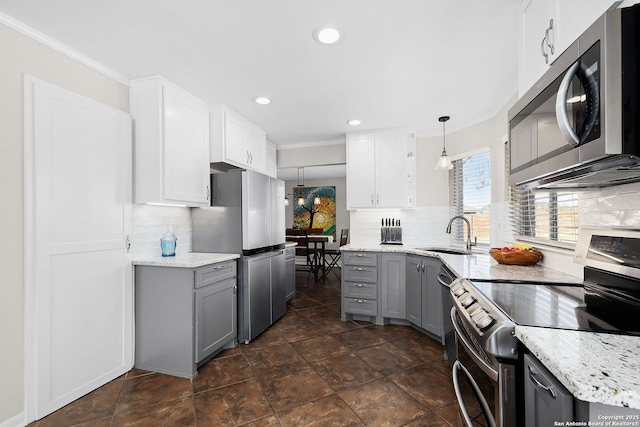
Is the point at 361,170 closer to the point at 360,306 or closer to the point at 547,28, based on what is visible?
the point at 360,306

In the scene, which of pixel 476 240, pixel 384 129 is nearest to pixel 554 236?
pixel 476 240

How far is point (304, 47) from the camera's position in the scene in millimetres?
2008

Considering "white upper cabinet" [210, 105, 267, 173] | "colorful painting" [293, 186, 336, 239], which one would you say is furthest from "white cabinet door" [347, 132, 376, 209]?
"colorful painting" [293, 186, 336, 239]

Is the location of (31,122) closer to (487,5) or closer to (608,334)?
(487,5)

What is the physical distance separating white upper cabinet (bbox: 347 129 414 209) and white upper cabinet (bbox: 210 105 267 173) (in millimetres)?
1189

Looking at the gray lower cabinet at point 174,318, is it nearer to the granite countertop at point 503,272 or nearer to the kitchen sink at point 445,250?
the granite countertop at point 503,272

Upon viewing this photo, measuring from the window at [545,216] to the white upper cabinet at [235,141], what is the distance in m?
2.63

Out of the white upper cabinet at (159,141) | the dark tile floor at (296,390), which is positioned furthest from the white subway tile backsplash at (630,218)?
the white upper cabinet at (159,141)

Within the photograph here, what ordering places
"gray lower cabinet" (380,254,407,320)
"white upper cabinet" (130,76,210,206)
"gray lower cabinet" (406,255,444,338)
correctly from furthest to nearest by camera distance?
"gray lower cabinet" (380,254,407,320)
"gray lower cabinet" (406,255,444,338)
"white upper cabinet" (130,76,210,206)

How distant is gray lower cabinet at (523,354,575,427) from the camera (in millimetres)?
670

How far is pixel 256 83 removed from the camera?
2.54m

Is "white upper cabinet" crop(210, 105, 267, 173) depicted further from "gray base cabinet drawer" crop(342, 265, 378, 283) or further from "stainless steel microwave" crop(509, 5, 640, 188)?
"stainless steel microwave" crop(509, 5, 640, 188)

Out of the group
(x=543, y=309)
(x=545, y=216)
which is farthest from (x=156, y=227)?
(x=545, y=216)

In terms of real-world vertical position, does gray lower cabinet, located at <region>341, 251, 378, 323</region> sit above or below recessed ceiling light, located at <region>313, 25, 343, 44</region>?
below
